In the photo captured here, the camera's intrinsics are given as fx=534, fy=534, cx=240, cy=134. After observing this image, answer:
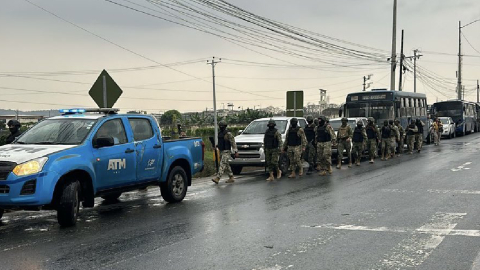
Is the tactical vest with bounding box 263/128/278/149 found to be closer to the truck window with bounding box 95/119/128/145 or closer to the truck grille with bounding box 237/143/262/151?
the truck grille with bounding box 237/143/262/151

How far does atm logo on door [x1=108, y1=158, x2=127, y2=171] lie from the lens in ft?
28.4

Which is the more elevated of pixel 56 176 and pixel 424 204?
pixel 56 176

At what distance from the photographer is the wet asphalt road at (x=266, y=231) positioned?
5816 millimetres

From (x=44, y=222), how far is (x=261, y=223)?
3.50m

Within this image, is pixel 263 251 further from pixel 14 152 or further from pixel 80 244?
pixel 14 152

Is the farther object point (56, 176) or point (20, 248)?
point (56, 176)

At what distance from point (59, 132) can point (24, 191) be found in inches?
61.1

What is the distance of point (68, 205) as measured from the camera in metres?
7.79

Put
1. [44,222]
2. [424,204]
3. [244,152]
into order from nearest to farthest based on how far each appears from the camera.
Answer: [44,222] → [424,204] → [244,152]

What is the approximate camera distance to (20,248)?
664cm

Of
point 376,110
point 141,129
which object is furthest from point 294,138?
point 376,110

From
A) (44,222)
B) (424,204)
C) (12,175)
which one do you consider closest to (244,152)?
(424,204)

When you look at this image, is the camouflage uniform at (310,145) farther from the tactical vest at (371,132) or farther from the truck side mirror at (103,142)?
the truck side mirror at (103,142)

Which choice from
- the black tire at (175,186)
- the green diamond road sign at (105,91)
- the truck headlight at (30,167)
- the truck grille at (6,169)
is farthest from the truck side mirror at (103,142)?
the green diamond road sign at (105,91)
